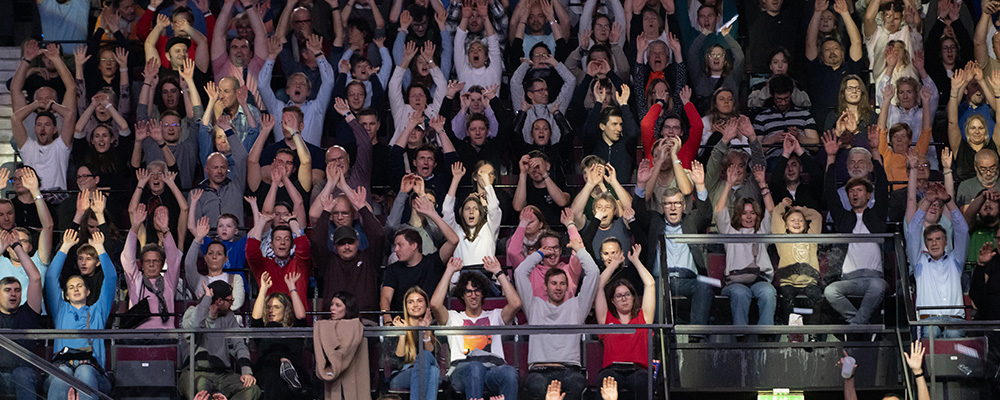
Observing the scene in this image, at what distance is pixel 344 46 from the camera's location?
12.9 metres

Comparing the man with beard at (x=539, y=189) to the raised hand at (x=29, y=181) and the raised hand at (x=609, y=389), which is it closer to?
the raised hand at (x=609, y=389)

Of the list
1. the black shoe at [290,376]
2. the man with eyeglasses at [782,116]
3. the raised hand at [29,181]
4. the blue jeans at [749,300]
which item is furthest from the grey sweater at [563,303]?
the raised hand at [29,181]

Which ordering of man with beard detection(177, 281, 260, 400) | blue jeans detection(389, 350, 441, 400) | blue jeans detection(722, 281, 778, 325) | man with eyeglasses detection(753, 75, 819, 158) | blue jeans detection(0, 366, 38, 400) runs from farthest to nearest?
man with eyeglasses detection(753, 75, 819, 158), blue jeans detection(722, 281, 778, 325), man with beard detection(177, 281, 260, 400), blue jeans detection(389, 350, 441, 400), blue jeans detection(0, 366, 38, 400)

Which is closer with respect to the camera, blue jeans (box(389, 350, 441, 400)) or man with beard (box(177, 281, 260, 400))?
blue jeans (box(389, 350, 441, 400))

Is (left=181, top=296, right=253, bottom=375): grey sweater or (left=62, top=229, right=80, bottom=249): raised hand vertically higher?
(left=62, top=229, right=80, bottom=249): raised hand

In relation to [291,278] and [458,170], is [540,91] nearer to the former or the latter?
[458,170]

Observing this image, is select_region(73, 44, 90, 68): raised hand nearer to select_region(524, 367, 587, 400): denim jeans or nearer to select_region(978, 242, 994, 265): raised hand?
select_region(524, 367, 587, 400): denim jeans

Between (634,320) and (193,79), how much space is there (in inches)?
177

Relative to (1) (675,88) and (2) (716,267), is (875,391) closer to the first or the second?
(2) (716,267)

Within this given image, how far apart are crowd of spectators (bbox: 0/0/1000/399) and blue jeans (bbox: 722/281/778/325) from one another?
0.01m

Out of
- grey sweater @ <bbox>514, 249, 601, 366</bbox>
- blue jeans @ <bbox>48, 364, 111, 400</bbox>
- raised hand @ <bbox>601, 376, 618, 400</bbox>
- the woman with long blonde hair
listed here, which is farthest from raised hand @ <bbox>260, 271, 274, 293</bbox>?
raised hand @ <bbox>601, 376, 618, 400</bbox>

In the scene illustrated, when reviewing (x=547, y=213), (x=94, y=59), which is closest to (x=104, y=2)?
(x=94, y=59)

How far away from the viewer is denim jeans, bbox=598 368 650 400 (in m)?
9.28

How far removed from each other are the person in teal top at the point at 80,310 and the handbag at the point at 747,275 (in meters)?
3.81
